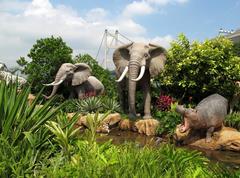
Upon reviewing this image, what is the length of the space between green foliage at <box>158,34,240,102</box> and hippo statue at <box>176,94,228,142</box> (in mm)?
3532

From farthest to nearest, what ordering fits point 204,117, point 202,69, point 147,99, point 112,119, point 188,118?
point 202,69, point 147,99, point 112,119, point 204,117, point 188,118

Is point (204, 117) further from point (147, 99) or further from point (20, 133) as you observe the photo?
point (20, 133)

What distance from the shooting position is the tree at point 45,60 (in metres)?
16.3

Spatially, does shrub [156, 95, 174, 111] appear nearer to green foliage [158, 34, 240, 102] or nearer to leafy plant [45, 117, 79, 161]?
green foliage [158, 34, 240, 102]

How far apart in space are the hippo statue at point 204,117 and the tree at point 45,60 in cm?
824

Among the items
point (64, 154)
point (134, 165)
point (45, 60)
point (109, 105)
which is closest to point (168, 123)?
point (109, 105)

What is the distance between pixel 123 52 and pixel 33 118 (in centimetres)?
740

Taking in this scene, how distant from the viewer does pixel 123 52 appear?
481 inches

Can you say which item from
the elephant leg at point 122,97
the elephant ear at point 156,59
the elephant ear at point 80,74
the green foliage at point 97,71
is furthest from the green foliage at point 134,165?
the green foliage at point 97,71

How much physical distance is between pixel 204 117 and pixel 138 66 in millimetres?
2876

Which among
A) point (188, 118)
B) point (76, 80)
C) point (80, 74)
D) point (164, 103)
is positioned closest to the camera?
point (188, 118)

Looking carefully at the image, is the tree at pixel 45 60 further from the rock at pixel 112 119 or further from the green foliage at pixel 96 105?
the rock at pixel 112 119

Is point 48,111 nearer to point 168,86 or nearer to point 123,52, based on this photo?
point 123,52

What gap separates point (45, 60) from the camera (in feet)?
54.2
